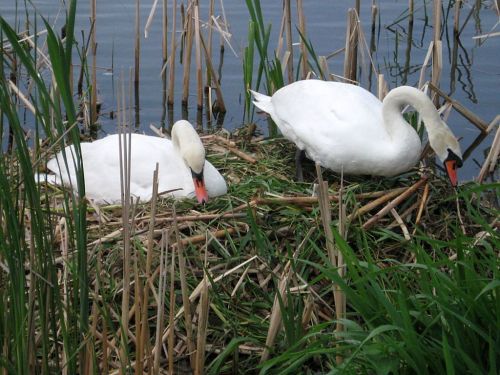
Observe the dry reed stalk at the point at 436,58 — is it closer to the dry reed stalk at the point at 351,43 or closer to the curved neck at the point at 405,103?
the dry reed stalk at the point at 351,43

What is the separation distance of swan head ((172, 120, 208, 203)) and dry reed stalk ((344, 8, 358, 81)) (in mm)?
1804

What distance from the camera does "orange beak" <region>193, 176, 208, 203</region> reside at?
5.08m

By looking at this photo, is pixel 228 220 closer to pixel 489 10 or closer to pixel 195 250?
pixel 195 250

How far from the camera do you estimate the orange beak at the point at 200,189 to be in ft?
16.7

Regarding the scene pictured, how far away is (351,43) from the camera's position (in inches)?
270

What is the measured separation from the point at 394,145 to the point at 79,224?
2.81 m

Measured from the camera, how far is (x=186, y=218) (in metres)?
4.82

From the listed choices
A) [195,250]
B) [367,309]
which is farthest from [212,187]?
[367,309]

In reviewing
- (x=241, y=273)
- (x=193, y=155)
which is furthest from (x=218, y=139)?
(x=241, y=273)

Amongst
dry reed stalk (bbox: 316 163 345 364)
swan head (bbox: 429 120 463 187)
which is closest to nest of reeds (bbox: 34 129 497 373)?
swan head (bbox: 429 120 463 187)

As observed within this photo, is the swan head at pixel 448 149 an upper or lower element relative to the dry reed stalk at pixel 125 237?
lower

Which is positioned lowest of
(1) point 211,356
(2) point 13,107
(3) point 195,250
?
(1) point 211,356

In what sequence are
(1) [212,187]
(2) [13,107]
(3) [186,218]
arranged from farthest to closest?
(1) [212,187] → (3) [186,218] → (2) [13,107]

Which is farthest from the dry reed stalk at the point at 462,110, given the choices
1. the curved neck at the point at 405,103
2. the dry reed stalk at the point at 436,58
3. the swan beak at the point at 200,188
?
the swan beak at the point at 200,188
